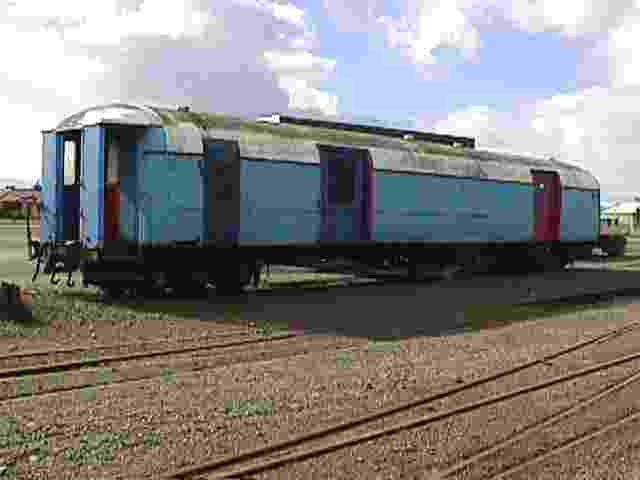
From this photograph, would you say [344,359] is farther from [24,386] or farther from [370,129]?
[370,129]

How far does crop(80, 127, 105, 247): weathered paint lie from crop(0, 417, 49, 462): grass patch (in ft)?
27.2

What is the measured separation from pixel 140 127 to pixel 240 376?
7.28 m

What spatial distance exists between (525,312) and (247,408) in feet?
32.6

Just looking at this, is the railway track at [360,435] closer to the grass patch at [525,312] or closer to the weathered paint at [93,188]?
the grass patch at [525,312]

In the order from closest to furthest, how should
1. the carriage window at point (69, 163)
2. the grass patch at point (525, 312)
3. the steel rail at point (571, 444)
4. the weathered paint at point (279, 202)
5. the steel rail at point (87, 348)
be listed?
the steel rail at point (571, 444), the steel rail at point (87, 348), the grass patch at point (525, 312), the carriage window at point (69, 163), the weathered paint at point (279, 202)

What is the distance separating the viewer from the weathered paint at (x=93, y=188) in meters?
14.9

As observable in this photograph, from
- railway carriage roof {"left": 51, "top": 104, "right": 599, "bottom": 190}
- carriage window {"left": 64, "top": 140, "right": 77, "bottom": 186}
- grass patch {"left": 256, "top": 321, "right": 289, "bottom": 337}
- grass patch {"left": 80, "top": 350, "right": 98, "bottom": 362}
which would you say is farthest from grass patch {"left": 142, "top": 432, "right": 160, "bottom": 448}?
carriage window {"left": 64, "top": 140, "right": 77, "bottom": 186}

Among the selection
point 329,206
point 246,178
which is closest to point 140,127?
point 246,178

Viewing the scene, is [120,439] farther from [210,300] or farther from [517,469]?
[210,300]

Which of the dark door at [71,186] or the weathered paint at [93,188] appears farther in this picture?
the dark door at [71,186]

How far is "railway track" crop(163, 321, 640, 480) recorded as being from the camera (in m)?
5.89

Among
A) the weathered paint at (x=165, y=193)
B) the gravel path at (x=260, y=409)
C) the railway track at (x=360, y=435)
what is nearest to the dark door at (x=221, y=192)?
the weathered paint at (x=165, y=193)

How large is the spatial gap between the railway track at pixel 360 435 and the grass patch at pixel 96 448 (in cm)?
66

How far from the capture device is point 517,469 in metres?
6.10
